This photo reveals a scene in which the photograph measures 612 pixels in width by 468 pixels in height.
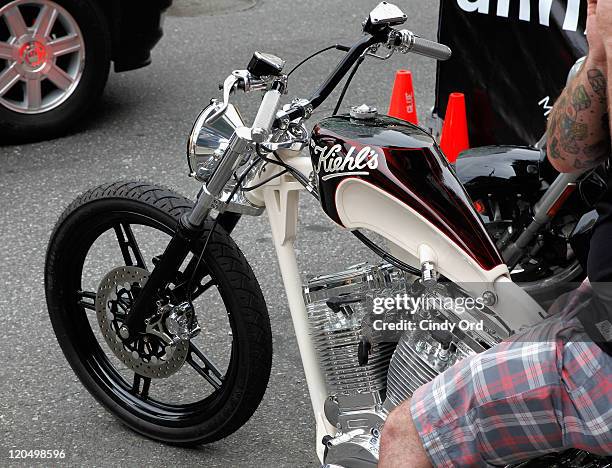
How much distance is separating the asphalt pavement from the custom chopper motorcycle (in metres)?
0.20

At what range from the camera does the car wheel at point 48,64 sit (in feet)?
17.7

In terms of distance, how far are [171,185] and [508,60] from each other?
1.74 m

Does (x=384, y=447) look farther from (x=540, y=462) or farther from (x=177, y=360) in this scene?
(x=177, y=360)

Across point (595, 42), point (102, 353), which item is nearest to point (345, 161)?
point (595, 42)

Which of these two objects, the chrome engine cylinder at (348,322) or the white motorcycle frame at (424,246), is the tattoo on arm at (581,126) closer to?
the white motorcycle frame at (424,246)

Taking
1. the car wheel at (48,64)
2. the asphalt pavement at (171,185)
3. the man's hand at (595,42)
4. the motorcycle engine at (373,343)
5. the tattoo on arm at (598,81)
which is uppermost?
the man's hand at (595,42)

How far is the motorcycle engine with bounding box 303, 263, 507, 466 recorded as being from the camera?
2.45 meters

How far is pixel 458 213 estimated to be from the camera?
237 centimetres

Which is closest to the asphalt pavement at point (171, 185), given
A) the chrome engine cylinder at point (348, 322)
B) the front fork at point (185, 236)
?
the front fork at point (185, 236)

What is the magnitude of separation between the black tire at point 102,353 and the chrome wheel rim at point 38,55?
2.47 meters

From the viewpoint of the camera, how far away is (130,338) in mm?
3070

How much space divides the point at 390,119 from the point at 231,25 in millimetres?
A: 5324

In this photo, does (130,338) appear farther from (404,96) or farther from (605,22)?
(404,96)

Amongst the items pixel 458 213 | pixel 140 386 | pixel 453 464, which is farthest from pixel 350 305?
pixel 140 386
